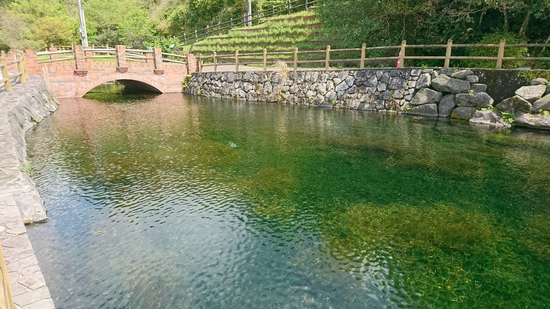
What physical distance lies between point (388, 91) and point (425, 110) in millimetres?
1923

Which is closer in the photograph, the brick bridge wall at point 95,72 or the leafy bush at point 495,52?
the leafy bush at point 495,52

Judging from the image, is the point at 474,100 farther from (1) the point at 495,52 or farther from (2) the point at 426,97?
(1) the point at 495,52

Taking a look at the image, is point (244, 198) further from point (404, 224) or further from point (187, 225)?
point (404, 224)

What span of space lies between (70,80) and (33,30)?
28826mm

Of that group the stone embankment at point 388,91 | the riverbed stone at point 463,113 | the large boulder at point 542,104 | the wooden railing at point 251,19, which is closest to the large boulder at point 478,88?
the stone embankment at point 388,91

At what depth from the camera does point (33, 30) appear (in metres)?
44.2

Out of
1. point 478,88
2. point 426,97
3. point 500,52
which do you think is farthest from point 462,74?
point 426,97

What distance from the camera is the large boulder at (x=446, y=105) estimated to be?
49.8 ft

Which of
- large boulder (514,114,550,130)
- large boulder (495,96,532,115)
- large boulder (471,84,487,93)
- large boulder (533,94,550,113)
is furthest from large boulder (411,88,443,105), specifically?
large boulder (533,94,550,113)

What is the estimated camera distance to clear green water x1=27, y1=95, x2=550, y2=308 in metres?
4.76

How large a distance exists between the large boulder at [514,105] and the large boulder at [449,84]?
139cm

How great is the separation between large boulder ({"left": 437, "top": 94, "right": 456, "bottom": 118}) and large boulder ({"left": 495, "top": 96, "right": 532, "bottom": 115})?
162 cm

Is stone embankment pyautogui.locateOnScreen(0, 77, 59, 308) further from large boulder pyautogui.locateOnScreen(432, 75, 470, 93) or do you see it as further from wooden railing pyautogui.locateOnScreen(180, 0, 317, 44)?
wooden railing pyautogui.locateOnScreen(180, 0, 317, 44)

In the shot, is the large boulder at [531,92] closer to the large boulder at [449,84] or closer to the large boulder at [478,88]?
the large boulder at [478,88]
